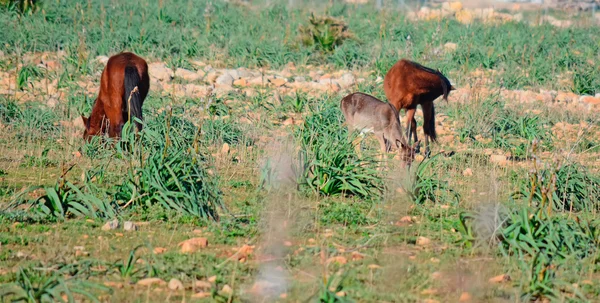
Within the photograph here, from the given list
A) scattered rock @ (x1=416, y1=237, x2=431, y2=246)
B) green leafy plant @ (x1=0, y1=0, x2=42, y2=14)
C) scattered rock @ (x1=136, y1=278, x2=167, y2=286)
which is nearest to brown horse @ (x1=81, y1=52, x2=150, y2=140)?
scattered rock @ (x1=416, y1=237, x2=431, y2=246)

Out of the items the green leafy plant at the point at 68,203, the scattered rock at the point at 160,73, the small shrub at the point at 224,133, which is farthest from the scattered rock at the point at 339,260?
the scattered rock at the point at 160,73

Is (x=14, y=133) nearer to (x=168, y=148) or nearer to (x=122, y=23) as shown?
(x=168, y=148)

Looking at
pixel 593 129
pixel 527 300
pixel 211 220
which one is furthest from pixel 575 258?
pixel 593 129

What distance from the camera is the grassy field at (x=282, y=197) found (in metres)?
5.79

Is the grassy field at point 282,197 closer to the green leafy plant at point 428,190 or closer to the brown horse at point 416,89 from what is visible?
the green leafy plant at point 428,190

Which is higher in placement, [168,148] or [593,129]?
[168,148]

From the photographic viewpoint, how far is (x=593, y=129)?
12.9 meters

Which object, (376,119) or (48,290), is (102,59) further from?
(48,290)

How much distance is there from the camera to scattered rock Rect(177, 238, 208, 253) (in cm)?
648

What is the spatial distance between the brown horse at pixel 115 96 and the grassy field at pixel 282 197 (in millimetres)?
312

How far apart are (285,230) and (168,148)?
1431 mm

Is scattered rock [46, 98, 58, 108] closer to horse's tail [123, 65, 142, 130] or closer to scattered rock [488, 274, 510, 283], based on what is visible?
horse's tail [123, 65, 142, 130]

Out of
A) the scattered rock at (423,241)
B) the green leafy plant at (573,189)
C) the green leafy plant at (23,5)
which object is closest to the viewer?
the scattered rock at (423,241)

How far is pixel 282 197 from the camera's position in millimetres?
8094
